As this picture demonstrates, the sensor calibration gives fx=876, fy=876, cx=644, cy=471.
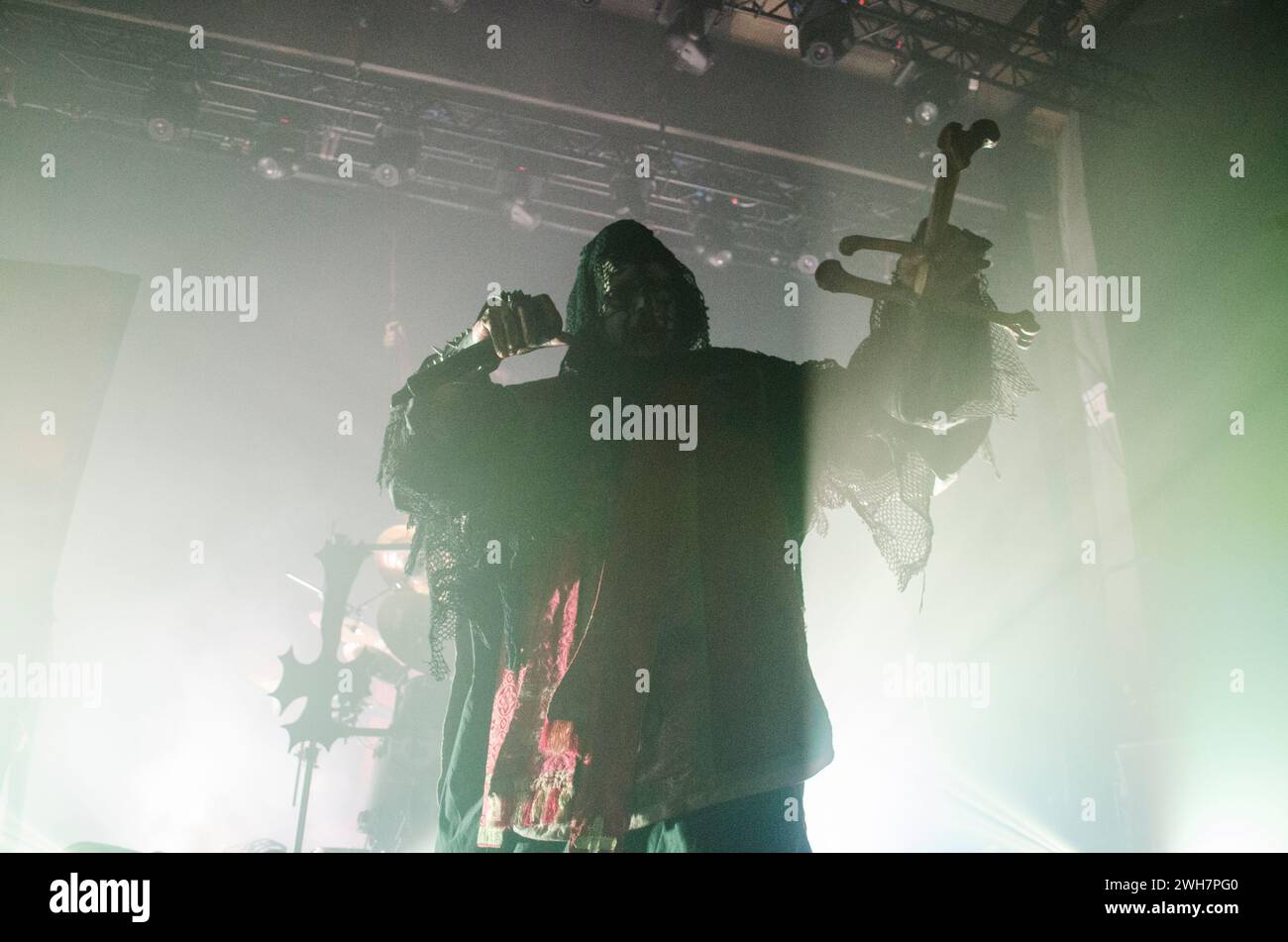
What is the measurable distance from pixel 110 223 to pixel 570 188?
3899mm

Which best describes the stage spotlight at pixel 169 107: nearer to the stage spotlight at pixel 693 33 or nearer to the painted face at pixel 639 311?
the stage spotlight at pixel 693 33

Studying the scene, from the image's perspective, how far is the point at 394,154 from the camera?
23.5 ft

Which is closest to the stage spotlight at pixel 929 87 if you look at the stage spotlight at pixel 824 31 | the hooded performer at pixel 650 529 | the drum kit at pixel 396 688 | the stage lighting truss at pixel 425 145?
the stage lighting truss at pixel 425 145

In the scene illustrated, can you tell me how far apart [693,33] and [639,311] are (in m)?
5.10

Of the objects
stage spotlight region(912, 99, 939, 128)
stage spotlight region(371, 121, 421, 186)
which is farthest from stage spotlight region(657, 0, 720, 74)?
stage spotlight region(371, 121, 421, 186)

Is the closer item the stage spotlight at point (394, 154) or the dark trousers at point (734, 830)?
the dark trousers at point (734, 830)

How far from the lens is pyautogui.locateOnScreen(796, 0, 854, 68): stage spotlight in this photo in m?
6.30

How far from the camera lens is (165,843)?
407 inches

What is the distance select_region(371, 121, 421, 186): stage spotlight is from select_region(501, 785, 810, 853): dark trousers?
21.6ft

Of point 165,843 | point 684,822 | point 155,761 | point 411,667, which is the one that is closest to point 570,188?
point 411,667

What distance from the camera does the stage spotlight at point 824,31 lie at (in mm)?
6301

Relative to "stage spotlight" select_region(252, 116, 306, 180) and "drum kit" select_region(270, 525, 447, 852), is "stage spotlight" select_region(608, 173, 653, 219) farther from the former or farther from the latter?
"drum kit" select_region(270, 525, 447, 852)
